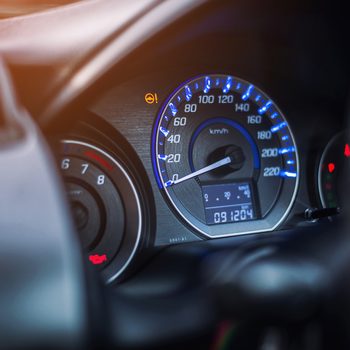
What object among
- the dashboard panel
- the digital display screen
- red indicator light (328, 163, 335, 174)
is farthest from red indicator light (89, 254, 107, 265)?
red indicator light (328, 163, 335, 174)

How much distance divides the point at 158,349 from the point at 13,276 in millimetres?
254

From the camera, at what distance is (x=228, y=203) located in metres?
2.37

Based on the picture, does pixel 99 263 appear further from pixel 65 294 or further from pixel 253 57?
pixel 65 294

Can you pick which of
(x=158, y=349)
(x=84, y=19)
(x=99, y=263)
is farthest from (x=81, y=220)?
(x=158, y=349)

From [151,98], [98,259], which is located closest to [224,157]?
[151,98]

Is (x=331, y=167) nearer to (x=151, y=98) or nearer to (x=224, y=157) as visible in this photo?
(x=224, y=157)

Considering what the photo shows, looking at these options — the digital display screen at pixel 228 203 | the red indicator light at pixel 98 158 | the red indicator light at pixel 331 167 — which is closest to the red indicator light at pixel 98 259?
the red indicator light at pixel 98 158

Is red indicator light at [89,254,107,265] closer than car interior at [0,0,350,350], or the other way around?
car interior at [0,0,350,350]

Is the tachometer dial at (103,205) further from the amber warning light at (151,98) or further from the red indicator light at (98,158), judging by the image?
the amber warning light at (151,98)

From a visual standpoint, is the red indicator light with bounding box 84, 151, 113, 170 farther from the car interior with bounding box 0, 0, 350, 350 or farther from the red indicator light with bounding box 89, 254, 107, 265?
the red indicator light with bounding box 89, 254, 107, 265

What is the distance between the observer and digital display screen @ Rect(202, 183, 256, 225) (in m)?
2.32

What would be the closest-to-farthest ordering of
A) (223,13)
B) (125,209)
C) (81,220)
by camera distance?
(223,13) → (81,220) → (125,209)

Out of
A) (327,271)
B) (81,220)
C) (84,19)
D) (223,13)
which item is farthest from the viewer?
(81,220)

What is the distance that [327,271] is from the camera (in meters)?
1.17
